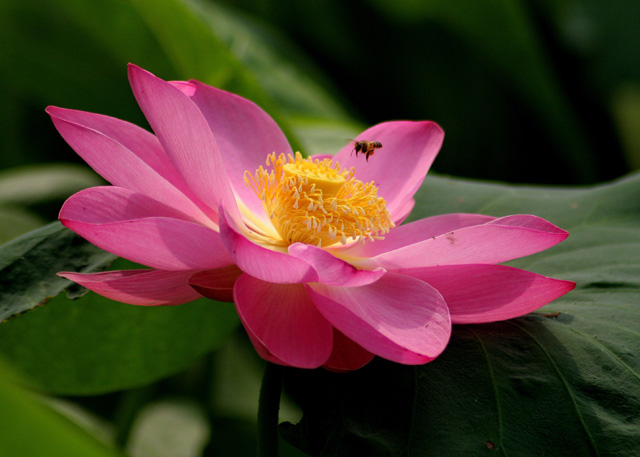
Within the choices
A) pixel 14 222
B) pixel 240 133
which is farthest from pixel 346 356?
pixel 14 222

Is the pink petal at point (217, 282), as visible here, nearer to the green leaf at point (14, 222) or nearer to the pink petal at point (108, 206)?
the pink petal at point (108, 206)

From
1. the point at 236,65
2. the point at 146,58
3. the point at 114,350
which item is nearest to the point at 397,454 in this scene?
the point at 114,350

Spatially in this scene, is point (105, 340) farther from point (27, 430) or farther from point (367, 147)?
point (27, 430)

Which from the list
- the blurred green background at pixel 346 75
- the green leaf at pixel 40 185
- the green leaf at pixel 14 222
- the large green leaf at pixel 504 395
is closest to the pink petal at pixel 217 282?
the large green leaf at pixel 504 395

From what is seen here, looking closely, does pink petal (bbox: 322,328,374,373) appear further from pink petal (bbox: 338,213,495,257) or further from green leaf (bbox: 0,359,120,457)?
green leaf (bbox: 0,359,120,457)

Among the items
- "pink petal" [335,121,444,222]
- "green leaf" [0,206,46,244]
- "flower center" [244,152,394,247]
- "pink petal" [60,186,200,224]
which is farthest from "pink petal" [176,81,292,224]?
"green leaf" [0,206,46,244]

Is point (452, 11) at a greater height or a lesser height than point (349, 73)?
greater

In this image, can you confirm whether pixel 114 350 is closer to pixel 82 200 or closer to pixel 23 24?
pixel 82 200
